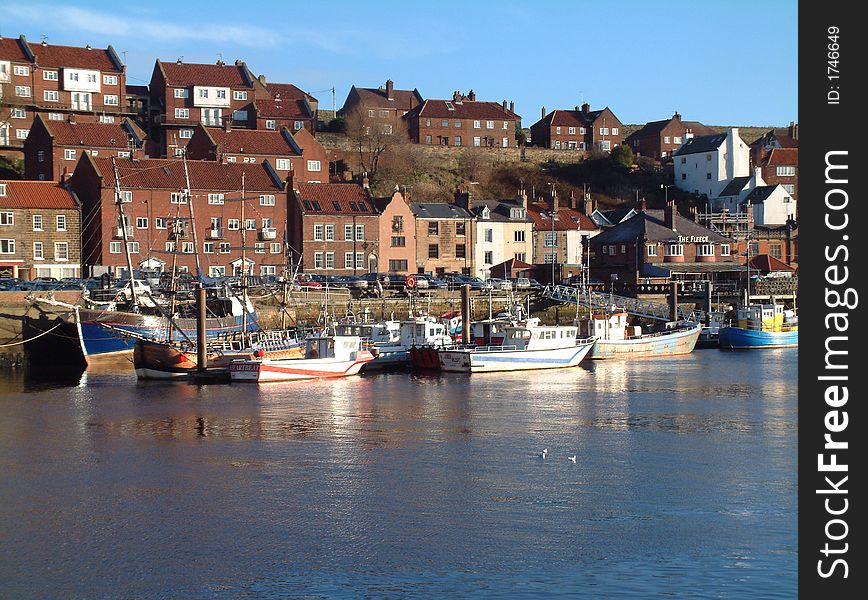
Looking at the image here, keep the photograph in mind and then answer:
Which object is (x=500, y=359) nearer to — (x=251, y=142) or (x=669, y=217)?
(x=669, y=217)

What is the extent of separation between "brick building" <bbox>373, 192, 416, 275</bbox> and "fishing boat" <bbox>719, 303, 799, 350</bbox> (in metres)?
25.9

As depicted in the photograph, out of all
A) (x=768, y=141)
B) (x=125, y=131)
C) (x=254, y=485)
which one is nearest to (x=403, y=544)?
(x=254, y=485)

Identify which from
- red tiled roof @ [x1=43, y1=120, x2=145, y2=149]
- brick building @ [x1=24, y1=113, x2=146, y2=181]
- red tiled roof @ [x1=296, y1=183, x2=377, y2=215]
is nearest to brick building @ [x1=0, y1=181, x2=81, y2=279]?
brick building @ [x1=24, y1=113, x2=146, y2=181]

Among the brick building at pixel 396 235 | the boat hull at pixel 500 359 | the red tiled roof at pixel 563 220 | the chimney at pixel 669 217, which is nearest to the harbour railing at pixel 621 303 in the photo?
the chimney at pixel 669 217

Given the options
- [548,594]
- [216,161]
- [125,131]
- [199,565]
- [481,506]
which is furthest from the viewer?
[125,131]

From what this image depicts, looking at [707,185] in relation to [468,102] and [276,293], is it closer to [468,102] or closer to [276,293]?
[468,102]

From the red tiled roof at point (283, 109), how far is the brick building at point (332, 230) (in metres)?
20.3

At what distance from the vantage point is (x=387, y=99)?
12088 centimetres

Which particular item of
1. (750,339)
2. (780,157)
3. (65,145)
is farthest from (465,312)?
(780,157)

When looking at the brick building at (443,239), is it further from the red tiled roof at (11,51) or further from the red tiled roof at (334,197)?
the red tiled roof at (11,51)

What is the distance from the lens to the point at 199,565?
2291cm

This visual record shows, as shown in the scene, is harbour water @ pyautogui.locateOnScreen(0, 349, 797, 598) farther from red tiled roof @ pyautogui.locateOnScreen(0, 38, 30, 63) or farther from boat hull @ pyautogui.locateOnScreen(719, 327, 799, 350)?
red tiled roof @ pyautogui.locateOnScreen(0, 38, 30, 63)

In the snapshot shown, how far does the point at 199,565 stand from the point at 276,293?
4939cm

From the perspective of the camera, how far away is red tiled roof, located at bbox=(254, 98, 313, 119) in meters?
107
